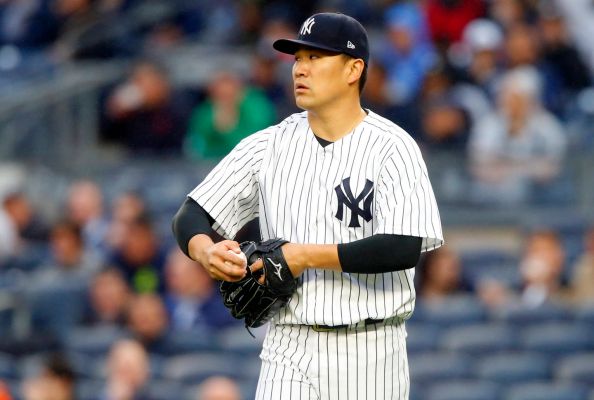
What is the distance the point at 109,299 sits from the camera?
8422 mm

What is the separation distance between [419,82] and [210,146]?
62.4 inches

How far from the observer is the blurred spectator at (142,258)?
8.59 m

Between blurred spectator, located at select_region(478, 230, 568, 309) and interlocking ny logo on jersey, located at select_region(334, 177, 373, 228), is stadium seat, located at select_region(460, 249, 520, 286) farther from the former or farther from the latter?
interlocking ny logo on jersey, located at select_region(334, 177, 373, 228)

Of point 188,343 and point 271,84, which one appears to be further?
point 271,84

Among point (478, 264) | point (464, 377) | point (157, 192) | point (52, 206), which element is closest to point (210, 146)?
point (157, 192)

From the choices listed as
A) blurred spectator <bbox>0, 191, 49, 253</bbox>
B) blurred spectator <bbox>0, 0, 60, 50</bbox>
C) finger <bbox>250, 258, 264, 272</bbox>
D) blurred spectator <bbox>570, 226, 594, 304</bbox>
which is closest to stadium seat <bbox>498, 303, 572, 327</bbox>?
blurred spectator <bbox>570, 226, 594, 304</bbox>

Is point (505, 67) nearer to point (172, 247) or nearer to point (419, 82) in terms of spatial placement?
point (419, 82)

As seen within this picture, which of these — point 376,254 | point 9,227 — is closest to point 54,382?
point 9,227

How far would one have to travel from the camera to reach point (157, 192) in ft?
32.2

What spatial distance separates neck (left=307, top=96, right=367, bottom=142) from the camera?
14.1 ft

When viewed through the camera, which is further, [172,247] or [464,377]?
[172,247]

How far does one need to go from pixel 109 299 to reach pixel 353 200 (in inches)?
174

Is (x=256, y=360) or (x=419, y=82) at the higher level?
(x=419, y=82)

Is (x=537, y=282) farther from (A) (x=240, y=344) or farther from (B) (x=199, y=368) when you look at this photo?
(B) (x=199, y=368)
